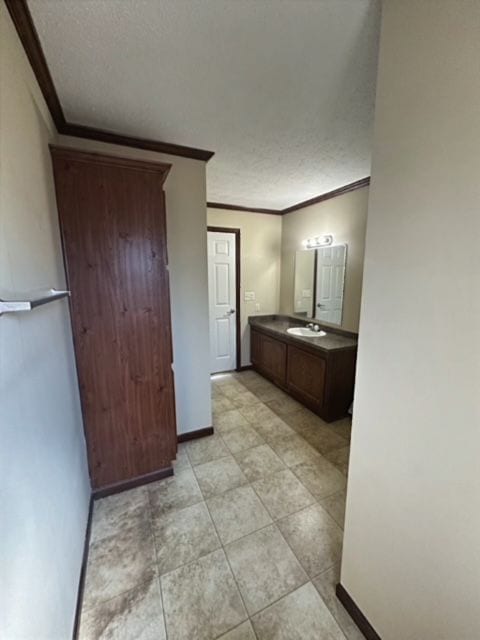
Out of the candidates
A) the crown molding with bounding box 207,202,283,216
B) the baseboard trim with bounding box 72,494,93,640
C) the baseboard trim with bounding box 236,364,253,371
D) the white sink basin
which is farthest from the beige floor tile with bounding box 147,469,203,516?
the crown molding with bounding box 207,202,283,216

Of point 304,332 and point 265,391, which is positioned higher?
point 304,332

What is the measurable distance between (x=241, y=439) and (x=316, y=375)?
1.03 m

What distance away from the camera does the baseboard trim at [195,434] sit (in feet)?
8.24

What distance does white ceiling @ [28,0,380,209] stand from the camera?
1011 mm

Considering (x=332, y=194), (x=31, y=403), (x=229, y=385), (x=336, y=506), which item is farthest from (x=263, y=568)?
(x=332, y=194)

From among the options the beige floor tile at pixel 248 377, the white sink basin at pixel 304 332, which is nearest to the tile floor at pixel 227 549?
the white sink basin at pixel 304 332

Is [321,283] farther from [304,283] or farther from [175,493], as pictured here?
[175,493]

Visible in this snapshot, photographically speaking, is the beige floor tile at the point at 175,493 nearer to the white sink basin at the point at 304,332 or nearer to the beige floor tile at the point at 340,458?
the beige floor tile at the point at 340,458

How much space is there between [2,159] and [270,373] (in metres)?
3.40

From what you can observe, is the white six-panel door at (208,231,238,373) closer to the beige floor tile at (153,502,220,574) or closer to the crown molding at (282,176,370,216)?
the crown molding at (282,176,370,216)

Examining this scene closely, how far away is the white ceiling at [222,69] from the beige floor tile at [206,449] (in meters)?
2.54

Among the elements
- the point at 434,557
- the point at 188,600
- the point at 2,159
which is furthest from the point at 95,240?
the point at 434,557

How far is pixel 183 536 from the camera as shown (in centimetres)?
161

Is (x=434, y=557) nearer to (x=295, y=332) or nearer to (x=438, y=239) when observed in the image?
(x=438, y=239)
